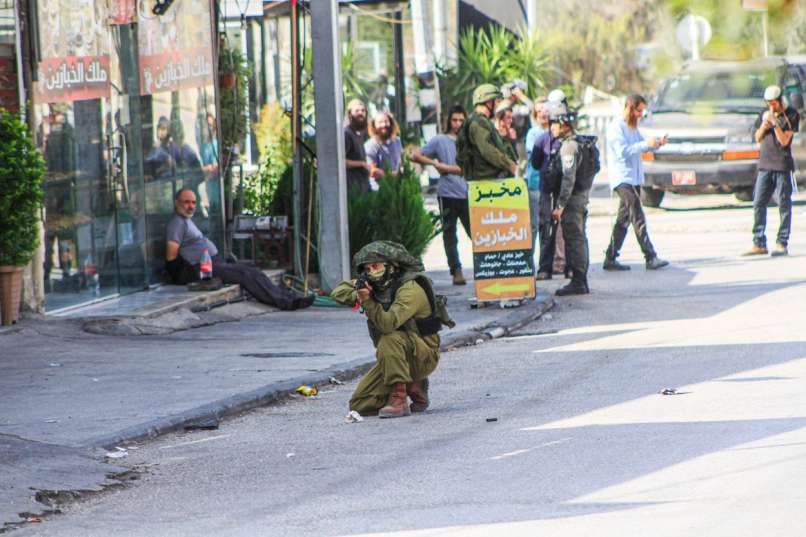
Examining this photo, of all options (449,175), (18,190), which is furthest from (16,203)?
(449,175)

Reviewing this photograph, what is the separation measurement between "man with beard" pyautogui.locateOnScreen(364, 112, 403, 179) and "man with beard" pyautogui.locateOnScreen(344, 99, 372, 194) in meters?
0.25

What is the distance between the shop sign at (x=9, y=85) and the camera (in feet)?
Result: 39.5

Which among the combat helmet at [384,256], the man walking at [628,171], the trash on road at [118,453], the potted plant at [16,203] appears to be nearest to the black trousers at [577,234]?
the man walking at [628,171]

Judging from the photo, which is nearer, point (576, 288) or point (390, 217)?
point (576, 288)

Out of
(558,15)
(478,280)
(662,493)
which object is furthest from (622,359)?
(558,15)

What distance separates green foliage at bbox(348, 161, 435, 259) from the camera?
15414 millimetres

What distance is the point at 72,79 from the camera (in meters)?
13.1

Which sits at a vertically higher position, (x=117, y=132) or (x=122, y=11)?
(x=122, y=11)

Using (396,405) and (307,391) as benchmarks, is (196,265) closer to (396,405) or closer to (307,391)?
(307,391)

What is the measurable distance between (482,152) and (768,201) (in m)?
5.06

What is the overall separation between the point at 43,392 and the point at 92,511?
3.49 m

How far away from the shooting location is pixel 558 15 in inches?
79.7

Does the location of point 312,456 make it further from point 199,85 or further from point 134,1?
point 199,85

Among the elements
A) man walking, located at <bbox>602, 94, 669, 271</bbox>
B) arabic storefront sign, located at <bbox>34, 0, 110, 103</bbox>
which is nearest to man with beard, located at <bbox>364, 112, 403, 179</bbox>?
man walking, located at <bbox>602, 94, 669, 271</bbox>
